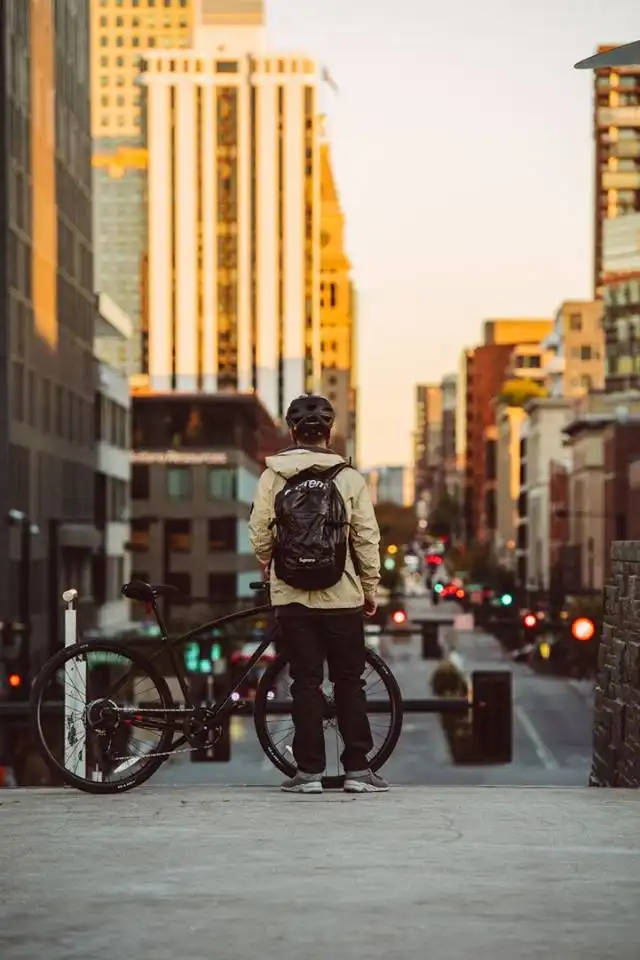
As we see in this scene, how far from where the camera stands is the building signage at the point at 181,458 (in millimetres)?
135375

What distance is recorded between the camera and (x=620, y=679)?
12.7 m

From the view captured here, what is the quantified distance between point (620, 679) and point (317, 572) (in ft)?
12.5

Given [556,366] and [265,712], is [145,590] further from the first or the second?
[556,366]

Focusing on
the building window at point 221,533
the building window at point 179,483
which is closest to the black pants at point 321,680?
the building window at point 179,483

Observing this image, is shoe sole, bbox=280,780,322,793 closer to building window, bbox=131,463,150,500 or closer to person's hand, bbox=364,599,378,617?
person's hand, bbox=364,599,378,617

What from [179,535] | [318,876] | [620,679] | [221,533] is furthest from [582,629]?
[179,535]

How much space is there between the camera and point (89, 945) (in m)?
5.48

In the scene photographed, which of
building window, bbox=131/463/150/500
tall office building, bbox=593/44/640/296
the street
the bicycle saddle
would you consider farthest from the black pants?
tall office building, bbox=593/44/640/296

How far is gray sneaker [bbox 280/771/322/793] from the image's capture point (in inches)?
379

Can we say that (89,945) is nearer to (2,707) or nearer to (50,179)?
(2,707)

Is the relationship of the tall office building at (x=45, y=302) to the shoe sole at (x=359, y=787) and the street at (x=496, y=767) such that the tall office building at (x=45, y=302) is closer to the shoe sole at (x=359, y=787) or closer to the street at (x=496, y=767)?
the street at (x=496, y=767)

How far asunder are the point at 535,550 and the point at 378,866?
556ft

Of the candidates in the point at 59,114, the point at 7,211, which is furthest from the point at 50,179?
the point at 7,211

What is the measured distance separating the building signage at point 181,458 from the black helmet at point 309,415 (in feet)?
412
